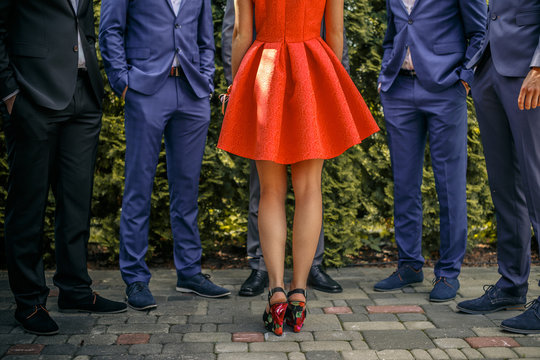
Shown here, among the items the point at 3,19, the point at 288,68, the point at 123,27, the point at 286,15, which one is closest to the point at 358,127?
the point at 288,68

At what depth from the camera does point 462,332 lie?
3250 millimetres

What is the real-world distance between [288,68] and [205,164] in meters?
1.86

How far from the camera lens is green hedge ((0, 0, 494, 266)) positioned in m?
4.85

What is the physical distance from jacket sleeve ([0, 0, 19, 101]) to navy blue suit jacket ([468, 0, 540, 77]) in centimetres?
281

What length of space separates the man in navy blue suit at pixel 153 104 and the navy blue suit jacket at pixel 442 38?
152 centimetres

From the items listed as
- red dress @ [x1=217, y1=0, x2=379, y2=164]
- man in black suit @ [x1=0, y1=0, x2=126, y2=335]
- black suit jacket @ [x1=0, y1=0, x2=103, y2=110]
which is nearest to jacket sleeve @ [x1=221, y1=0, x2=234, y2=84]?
red dress @ [x1=217, y1=0, x2=379, y2=164]

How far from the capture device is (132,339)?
10.4ft

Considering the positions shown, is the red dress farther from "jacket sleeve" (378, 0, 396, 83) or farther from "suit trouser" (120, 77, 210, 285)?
"jacket sleeve" (378, 0, 396, 83)

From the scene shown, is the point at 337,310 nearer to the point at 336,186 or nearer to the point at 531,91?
the point at 336,186

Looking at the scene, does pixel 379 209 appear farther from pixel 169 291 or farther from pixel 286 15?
pixel 286 15

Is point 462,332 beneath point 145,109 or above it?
beneath

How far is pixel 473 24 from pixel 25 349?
3.52 meters

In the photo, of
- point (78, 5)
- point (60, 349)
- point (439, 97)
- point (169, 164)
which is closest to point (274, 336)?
point (60, 349)

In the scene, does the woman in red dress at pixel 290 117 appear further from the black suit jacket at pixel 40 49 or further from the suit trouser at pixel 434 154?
the black suit jacket at pixel 40 49
